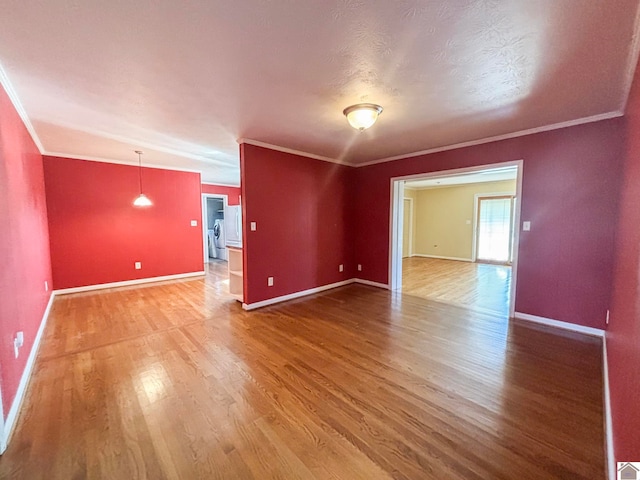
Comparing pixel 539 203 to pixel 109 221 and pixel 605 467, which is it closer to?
pixel 605 467

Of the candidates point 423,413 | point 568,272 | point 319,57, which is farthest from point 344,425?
point 568,272

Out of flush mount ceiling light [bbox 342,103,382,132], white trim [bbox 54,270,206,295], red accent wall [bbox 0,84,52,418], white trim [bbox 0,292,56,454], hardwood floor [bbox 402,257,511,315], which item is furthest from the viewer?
white trim [bbox 54,270,206,295]

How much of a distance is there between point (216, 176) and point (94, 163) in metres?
2.56

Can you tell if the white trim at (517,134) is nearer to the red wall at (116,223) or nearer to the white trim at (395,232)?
the white trim at (395,232)

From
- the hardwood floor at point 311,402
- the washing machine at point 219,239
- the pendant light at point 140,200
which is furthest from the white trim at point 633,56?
the washing machine at point 219,239

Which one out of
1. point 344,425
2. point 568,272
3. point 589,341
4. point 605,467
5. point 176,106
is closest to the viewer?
point 605,467

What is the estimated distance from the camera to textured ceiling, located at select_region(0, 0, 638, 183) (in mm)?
1400

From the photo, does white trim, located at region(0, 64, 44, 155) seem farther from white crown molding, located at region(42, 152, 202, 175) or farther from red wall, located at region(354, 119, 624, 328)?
red wall, located at region(354, 119, 624, 328)

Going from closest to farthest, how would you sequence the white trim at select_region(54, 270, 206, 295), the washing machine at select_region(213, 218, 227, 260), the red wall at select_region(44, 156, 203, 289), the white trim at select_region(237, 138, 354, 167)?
1. the white trim at select_region(237, 138, 354, 167)
2. the red wall at select_region(44, 156, 203, 289)
3. the white trim at select_region(54, 270, 206, 295)
4. the washing machine at select_region(213, 218, 227, 260)

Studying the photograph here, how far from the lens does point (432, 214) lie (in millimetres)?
8680

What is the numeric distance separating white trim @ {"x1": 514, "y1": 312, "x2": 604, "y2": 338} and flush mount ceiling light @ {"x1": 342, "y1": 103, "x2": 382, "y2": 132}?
10.2 feet

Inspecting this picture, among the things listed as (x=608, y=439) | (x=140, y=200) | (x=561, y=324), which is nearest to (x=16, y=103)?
(x=140, y=200)

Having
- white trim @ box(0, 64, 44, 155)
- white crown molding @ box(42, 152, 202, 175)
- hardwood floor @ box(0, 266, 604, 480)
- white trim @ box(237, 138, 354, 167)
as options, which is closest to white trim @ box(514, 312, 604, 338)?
hardwood floor @ box(0, 266, 604, 480)

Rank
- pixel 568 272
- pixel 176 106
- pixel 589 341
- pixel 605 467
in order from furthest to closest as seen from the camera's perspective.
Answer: pixel 568 272
pixel 589 341
pixel 176 106
pixel 605 467
